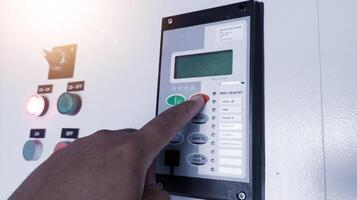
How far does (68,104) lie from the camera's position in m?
0.64

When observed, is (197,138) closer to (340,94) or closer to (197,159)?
(197,159)

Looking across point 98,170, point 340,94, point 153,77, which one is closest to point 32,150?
point 153,77

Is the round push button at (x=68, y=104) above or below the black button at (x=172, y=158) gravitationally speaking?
above

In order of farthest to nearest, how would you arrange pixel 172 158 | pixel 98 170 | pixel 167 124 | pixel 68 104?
1. pixel 68 104
2. pixel 172 158
3. pixel 167 124
4. pixel 98 170

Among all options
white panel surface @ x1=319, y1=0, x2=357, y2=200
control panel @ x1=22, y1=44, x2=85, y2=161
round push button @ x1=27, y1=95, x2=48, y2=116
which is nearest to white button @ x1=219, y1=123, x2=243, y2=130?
white panel surface @ x1=319, y1=0, x2=357, y2=200

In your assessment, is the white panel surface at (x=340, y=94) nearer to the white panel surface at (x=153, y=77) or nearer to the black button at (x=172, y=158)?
the white panel surface at (x=153, y=77)

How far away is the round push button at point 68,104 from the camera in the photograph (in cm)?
64

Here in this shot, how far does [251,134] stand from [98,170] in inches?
9.9

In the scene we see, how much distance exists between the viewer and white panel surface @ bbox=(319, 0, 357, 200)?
42 centimetres

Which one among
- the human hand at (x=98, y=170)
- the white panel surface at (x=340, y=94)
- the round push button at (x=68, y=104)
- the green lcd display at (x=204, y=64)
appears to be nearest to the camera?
the human hand at (x=98, y=170)

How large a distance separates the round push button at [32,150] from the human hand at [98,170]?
0.36m

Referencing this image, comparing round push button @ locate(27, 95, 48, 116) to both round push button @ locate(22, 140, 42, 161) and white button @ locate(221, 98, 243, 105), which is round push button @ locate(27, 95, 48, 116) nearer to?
round push button @ locate(22, 140, 42, 161)

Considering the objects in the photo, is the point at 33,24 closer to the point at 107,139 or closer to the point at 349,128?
the point at 107,139

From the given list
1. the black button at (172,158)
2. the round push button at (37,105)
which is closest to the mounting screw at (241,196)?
the black button at (172,158)
